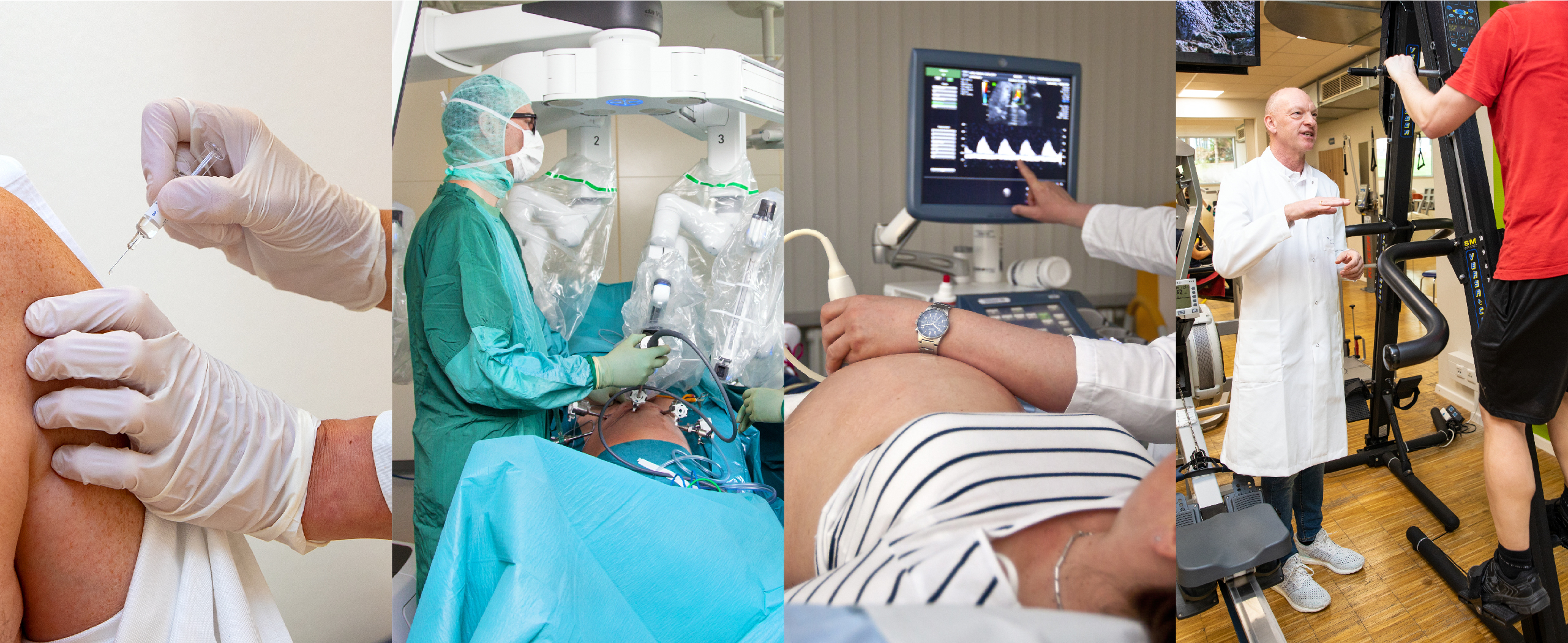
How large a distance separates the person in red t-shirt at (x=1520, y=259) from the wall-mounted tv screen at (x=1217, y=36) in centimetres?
22

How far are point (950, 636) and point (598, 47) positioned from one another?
1.71ft

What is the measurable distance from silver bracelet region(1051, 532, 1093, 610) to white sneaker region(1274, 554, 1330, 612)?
2.65ft

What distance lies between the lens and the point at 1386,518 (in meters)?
1.07

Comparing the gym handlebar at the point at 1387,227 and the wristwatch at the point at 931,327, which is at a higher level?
the gym handlebar at the point at 1387,227

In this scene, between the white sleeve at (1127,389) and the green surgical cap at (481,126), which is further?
the green surgical cap at (481,126)

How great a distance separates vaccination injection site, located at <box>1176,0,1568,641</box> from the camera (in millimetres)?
934

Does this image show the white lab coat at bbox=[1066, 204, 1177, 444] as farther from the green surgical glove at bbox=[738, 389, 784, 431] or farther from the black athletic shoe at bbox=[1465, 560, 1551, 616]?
the black athletic shoe at bbox=[1465, 560, 1551, 616]

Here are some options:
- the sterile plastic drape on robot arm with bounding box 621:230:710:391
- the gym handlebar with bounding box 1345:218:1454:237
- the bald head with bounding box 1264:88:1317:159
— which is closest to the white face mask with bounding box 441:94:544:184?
the sterile plastic drape on robot arm with bounding box 621:230:710:391

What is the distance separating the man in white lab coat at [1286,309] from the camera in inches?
36.1

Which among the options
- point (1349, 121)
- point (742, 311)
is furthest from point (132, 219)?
point (1349, 121)

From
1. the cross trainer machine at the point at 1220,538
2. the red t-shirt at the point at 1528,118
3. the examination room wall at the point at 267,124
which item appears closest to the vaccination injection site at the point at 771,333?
the cross trainer machine at the point at 1220,538

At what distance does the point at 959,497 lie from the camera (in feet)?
1.39

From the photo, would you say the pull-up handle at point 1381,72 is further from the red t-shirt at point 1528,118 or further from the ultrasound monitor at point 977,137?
the ultrasound monitor at point 977,137

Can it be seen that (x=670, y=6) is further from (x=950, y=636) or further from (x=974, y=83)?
(x=950, y=636)
